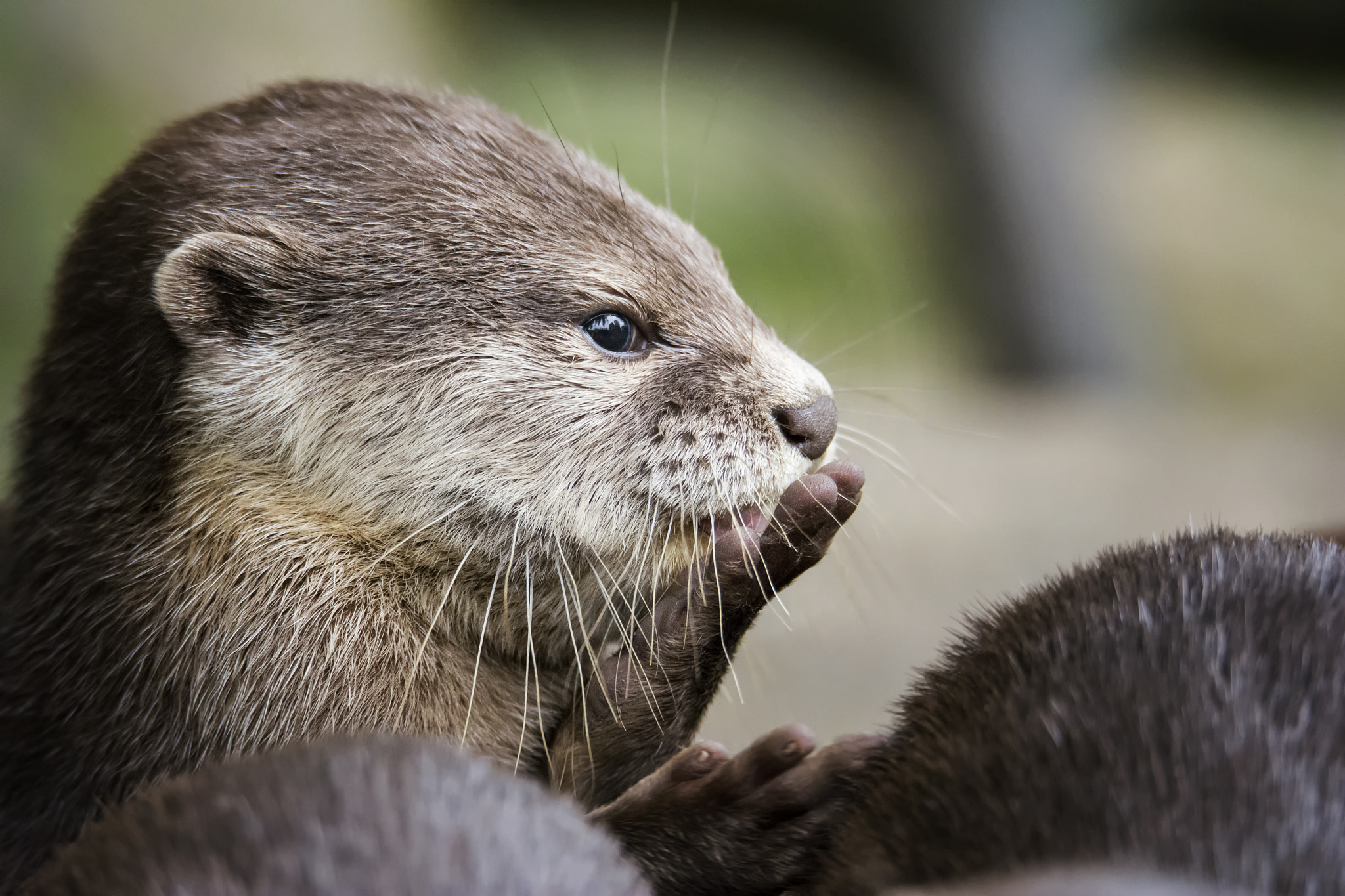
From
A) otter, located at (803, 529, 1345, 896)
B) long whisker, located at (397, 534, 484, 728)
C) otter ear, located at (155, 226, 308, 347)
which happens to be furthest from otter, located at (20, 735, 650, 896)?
otter ear, located at (155, 226, 308, 347)

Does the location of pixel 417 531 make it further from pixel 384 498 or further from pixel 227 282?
pixel 227 282

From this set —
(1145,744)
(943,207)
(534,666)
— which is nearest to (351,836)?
(1145,744)

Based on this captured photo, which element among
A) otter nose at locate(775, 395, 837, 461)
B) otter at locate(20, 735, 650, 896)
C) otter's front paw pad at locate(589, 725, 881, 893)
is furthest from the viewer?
otter nose at locate(775, 395, 837, 461)

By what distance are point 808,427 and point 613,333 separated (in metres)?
0.27

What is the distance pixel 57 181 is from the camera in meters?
4.55

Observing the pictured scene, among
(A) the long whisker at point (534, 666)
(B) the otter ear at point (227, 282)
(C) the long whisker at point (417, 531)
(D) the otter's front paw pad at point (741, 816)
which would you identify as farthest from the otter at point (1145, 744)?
(B) the otter ear at point (227, 282)

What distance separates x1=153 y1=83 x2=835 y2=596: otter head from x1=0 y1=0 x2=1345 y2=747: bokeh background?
51 centimetres

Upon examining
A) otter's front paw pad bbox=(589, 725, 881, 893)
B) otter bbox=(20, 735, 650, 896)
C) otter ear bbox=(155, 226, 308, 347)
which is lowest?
otter's front paw pad bbox=(589, 725, 881, 893)

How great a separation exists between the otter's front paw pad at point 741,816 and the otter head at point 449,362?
0.26 m

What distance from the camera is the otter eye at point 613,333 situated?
148cm

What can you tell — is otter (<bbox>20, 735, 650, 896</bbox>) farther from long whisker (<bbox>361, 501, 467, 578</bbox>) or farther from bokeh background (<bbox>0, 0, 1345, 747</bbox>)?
bokeh background (<bbox>0, 0, 1345, 747</bbox>)

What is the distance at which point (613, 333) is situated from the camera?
150 centimetres

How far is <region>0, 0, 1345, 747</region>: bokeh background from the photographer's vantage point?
3143 mm

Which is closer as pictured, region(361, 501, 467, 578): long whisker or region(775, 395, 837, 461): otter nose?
region(361, 501, 467, 578): long whisker
